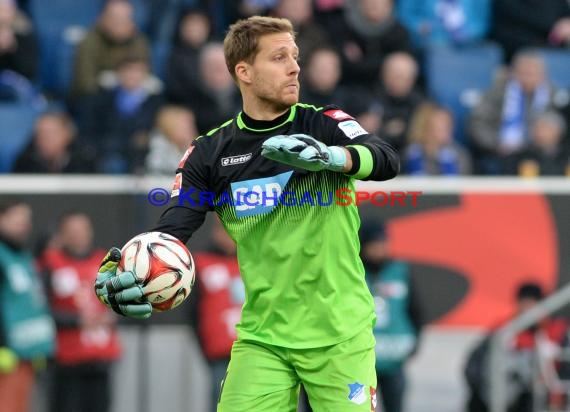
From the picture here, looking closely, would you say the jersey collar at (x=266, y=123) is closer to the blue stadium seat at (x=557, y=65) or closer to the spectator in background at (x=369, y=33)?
the spectator in background at (x=369, y=33)

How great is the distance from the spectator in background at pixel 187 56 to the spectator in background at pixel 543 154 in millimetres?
2697

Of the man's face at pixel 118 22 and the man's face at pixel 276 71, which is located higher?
the man's face at pixel 118 22

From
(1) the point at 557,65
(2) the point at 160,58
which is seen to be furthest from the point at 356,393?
(1) the point at 557,65

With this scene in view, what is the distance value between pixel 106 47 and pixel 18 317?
2867 millimetres

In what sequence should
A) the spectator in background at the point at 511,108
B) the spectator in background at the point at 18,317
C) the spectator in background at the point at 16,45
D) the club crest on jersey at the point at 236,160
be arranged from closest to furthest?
the club crest on jersey at the point at 236,160 → the spectator in background at the point at 18,317 → the spectator in background at the point at 16,45 → the spectator in background at the point at 511,108

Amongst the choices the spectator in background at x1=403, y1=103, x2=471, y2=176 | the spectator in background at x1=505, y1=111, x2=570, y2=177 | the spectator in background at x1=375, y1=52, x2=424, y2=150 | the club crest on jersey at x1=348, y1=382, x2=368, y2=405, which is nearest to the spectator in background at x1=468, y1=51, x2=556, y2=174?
the spectator in background at x1=505, y1=111, x2=570, y2=177

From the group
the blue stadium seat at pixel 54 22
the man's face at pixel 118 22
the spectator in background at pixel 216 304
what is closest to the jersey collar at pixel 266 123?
the spectator in background at pixel 216 304

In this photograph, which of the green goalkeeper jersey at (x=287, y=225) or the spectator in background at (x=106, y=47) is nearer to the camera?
the green goalkeeper jersey at (x=287, y=225)

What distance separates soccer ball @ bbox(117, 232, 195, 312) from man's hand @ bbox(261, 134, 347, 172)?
0.66 metres

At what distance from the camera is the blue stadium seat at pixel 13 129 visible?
30.7ft

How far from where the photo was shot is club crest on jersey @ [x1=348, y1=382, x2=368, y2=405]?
198 inches

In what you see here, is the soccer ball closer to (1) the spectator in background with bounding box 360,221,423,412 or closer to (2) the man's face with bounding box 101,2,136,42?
(1) the spectator in background with bounding box 360,221,423,412

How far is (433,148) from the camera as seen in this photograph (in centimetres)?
970

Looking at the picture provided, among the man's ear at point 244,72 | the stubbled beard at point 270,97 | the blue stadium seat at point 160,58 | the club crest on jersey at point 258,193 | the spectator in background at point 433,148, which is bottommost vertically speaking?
the club crest on jersey at point 258,193
